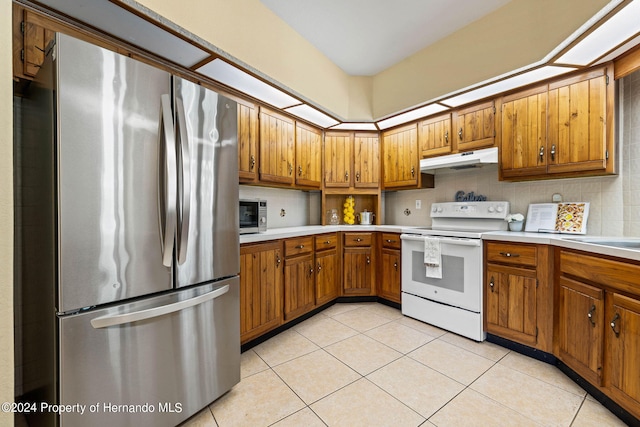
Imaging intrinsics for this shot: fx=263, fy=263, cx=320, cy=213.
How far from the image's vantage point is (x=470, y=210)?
2869 mm

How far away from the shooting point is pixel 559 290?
196cm

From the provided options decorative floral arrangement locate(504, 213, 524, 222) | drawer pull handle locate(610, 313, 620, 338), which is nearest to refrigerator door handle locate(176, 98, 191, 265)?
drawer pull handle locate(610, 313, 620, 338)

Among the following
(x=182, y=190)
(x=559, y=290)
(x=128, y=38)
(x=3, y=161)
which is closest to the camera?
(x=3, y=161)

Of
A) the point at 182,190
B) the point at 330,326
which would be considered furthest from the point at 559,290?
the point at 182,190

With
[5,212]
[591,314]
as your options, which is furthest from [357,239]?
[5,212]

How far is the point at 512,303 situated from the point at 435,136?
6.11 ft

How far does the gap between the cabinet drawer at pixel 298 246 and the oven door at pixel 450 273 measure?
1059 millimetres

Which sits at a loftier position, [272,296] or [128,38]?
[128,38]

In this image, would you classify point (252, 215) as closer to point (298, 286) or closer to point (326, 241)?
point (298, 286)

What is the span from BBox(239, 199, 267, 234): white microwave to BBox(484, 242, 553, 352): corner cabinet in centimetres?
206

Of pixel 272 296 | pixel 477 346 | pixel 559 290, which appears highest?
pixel 559 290

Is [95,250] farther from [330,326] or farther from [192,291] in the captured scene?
[330,326]

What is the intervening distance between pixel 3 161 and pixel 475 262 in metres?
2.93

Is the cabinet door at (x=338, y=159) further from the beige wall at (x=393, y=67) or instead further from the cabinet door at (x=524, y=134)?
the cabinet door at (x=524, y=134)
